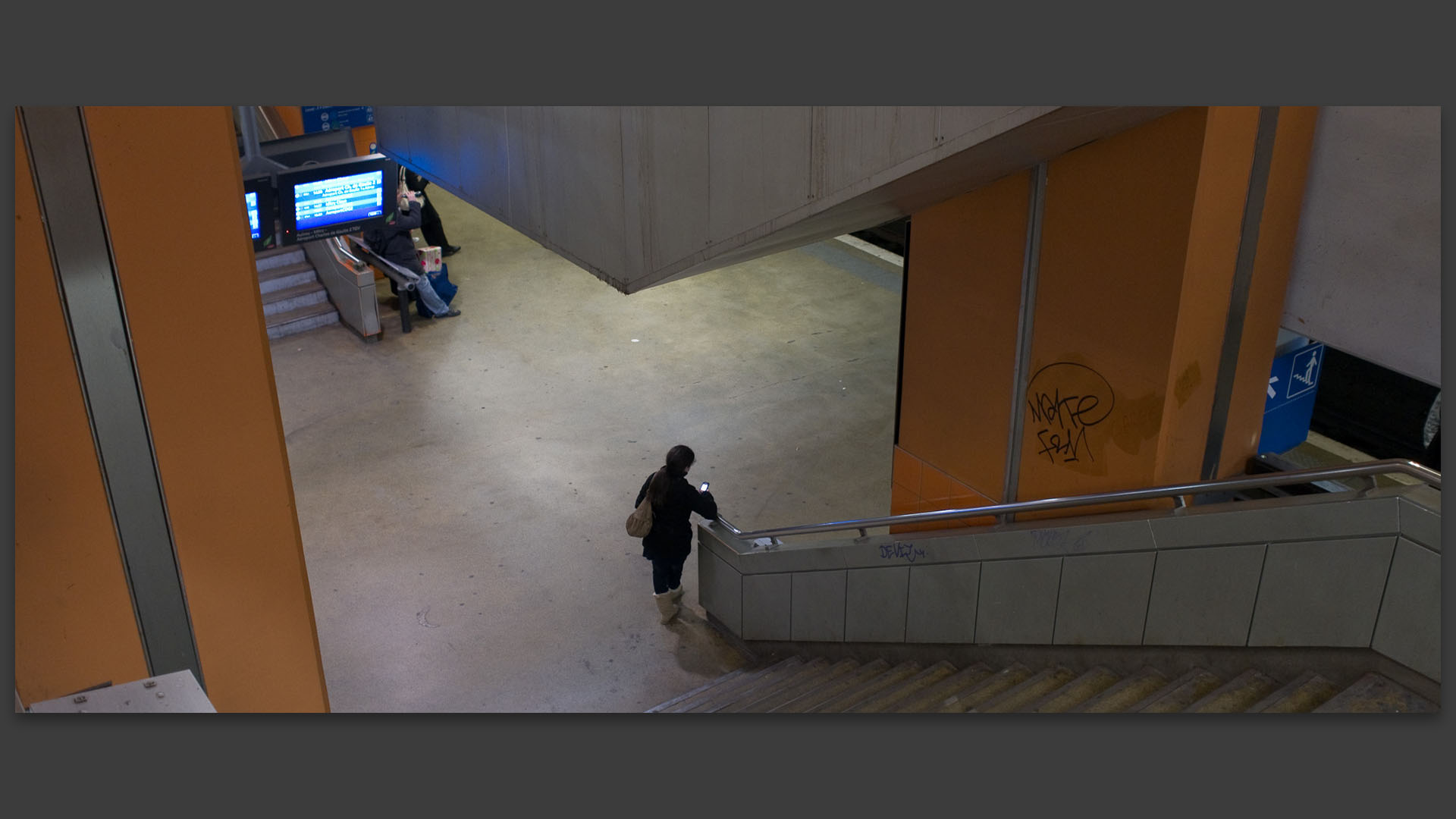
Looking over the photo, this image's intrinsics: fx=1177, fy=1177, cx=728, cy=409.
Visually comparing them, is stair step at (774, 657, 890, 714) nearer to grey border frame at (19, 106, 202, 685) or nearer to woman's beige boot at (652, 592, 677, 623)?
woman's beige boot at (652, 592, 677, 623)

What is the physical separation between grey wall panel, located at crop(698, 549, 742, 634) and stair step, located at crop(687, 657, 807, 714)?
1.82ft

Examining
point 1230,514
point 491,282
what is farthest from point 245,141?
point 1230,514

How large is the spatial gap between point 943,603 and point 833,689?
0.75 metres

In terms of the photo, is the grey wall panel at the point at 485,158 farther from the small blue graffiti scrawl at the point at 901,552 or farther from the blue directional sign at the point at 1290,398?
the blue directional sign at the point at 1290,398

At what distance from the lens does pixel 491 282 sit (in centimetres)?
1427

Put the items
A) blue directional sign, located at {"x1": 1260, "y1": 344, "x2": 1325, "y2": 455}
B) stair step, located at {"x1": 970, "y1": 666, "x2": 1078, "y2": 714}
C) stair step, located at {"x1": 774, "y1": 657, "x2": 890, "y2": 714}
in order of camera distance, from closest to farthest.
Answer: stair step, located at {"x1": 970, "y1": 666, "x2": 1078, "y2": 714}, blue directional sign, located at {"x1": 1260, "y1": 344, "x2": 1325, "y2": 455}, stair step, located at {"x1": 774, "y1": 657, "x2": 890, "y2": 714}

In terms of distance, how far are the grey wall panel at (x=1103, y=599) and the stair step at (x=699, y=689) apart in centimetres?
234

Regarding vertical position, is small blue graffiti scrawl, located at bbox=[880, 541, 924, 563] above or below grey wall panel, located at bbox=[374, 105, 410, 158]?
below

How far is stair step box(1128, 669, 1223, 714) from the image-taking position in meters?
4.69

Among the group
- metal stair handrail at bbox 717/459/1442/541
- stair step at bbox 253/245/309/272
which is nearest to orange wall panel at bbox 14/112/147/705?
metal stair handrail at bbox 717/459/1442/541

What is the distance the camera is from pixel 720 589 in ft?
26.0

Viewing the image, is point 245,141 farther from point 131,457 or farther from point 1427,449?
point 1427,449

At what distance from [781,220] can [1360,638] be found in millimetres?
2932

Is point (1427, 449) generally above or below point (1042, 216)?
below
